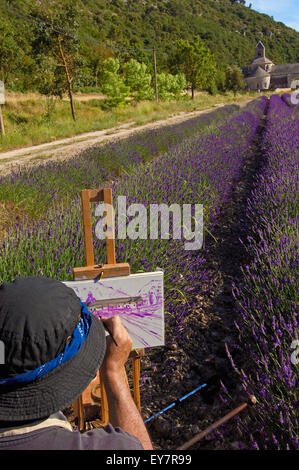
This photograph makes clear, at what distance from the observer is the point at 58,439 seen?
0.82 metres

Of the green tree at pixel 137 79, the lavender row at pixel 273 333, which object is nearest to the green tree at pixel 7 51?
the green tree at pixel 137 79

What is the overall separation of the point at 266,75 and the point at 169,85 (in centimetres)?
5861

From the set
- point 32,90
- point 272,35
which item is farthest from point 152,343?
point 272,35

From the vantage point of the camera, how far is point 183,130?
1095 cm

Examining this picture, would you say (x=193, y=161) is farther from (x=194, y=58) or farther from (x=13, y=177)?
(x=194, y=58)

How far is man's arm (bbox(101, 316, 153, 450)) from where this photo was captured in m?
1.07

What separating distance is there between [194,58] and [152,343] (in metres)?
47.6

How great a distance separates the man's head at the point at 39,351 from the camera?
2.70 ft

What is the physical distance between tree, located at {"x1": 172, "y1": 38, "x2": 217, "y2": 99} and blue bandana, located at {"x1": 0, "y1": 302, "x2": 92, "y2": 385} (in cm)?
4618

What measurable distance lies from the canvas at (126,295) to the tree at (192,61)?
150 feet

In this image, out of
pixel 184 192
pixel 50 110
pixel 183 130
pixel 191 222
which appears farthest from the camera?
pixel 50 110

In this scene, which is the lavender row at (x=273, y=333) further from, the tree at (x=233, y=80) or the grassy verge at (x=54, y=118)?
the tree at (x=233, y=80)

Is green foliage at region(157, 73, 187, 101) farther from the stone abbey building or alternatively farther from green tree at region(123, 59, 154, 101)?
the stone abbey building

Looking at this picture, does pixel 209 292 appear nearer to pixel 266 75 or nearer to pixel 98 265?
pixel 98 265
